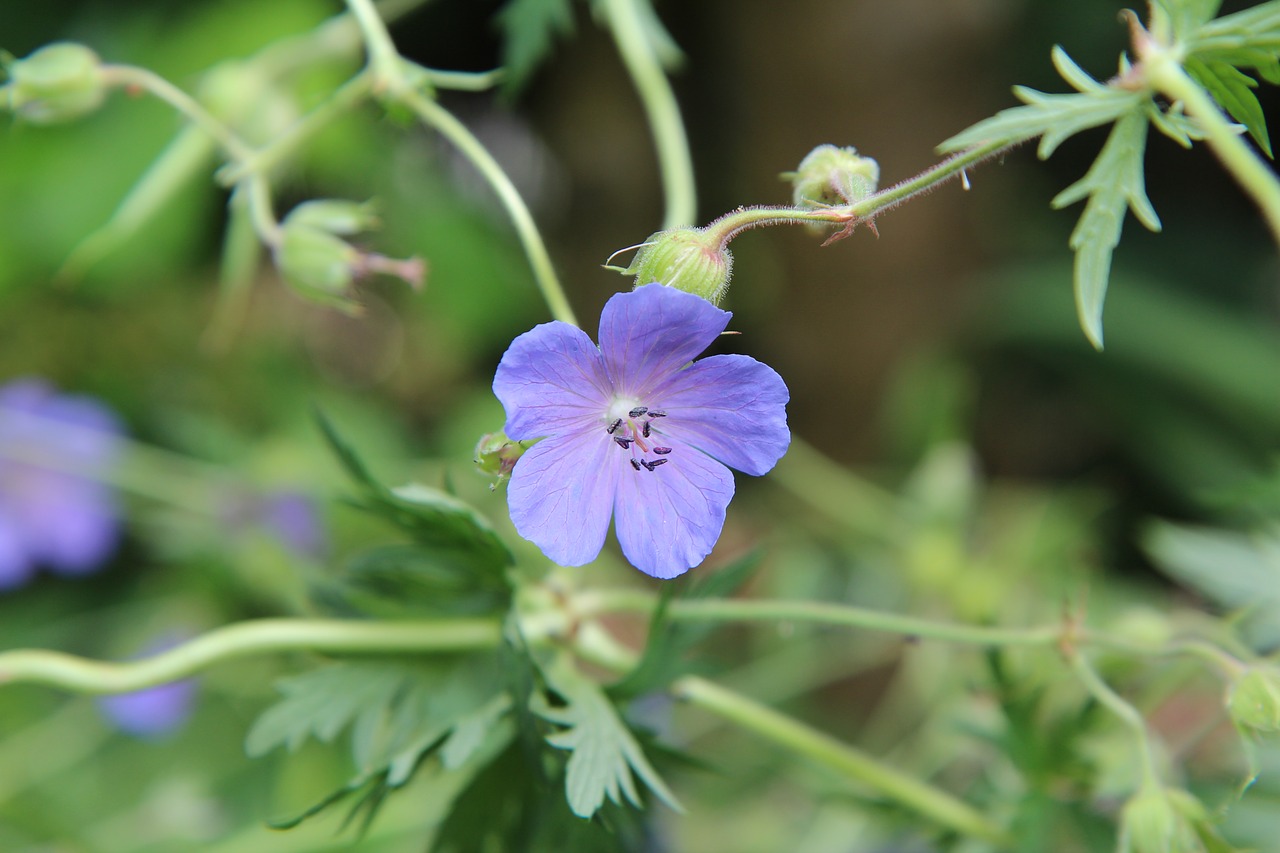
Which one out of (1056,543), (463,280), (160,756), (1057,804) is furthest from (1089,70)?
(160,756)

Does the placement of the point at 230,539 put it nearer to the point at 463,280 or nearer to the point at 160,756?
the point at 160,756

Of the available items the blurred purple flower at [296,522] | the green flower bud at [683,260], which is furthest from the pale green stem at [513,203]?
the blurred purple flower at [296,522]

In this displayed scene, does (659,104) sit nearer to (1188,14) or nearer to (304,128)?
(304,128)

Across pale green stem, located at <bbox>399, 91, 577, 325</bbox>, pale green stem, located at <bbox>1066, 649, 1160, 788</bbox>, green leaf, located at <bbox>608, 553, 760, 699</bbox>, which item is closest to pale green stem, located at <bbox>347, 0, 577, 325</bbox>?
pale green stem, located at <bbox>399, 91, 577, 325</bbox>

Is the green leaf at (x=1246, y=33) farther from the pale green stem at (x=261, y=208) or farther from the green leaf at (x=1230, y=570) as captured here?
the pale green stem at (x=261, y=208)

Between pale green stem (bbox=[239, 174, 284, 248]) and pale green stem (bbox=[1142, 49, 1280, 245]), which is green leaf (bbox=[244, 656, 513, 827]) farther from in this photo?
pale green stem (bbox=[1142, 49, 1280, 245])
